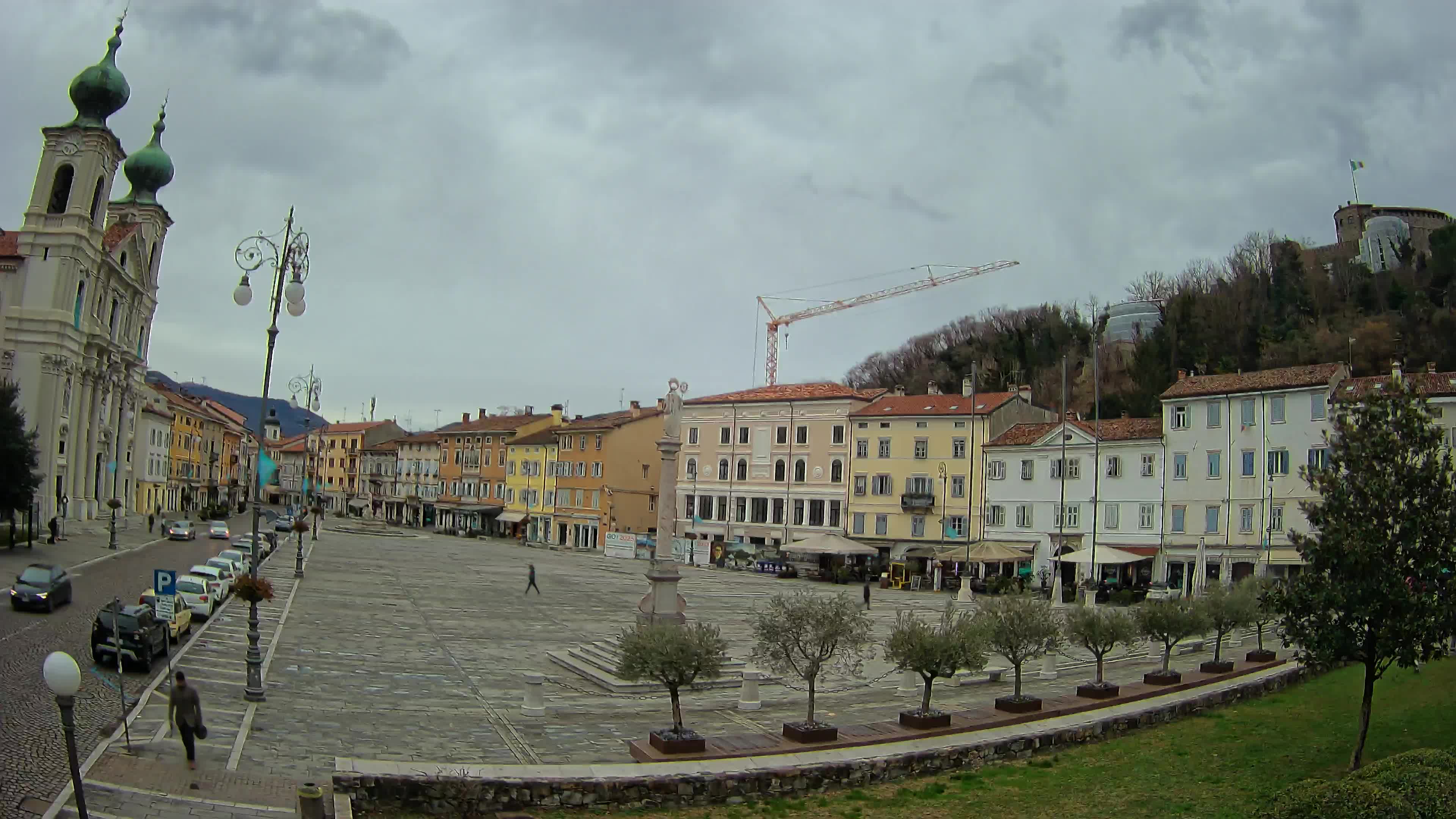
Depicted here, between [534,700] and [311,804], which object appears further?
[534,700]

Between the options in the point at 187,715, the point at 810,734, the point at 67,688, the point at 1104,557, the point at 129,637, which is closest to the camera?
the point at 67,688

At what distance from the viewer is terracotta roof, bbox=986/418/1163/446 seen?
56188mm

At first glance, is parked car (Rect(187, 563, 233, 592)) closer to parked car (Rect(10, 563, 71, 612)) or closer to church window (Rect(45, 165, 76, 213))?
parked car (Rect(10, 563, 71, 612))

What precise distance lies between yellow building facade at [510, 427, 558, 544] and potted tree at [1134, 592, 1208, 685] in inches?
2862

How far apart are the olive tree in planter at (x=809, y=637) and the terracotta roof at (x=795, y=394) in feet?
173

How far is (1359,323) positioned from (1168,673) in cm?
6751

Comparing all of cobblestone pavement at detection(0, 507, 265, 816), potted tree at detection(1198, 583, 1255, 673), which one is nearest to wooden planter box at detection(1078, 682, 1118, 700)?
potted tree at detection(1198, 583, 1255, 673)

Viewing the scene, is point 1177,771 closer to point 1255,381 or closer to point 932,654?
point 932,654

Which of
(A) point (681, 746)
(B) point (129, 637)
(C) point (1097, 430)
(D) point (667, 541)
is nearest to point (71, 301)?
(B) point (129, 637)

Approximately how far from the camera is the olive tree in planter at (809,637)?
60.0ft

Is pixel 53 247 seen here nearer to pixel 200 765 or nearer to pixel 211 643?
pixel 211 643

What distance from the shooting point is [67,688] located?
33.3 ft

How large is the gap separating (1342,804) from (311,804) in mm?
11098

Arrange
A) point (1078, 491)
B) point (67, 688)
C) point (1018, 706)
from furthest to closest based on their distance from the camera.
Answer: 1. point (1078, 491)
2. point (1018, 706)
3. point (67, 688)
